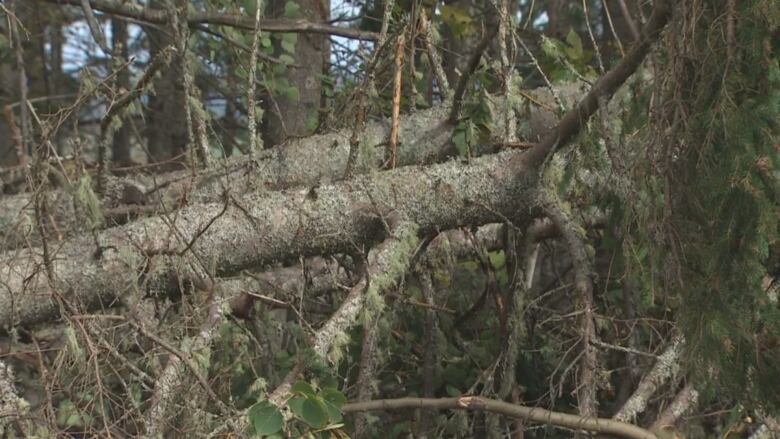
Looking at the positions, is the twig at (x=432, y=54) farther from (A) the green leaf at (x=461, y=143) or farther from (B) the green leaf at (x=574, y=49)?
(B) the green leaf at (x=574, y=49)

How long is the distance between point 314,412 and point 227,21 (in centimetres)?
208

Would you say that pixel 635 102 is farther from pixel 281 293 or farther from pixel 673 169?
pixel 281 293

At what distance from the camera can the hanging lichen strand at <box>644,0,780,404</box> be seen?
2.19m

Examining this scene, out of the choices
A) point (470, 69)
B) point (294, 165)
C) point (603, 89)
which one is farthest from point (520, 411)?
point (294, 165)

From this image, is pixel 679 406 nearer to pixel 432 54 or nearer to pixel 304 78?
pixel 432 54

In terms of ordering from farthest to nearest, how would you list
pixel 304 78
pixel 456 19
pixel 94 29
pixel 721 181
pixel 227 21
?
pixel 304 78 → pixel 456 19 → pixel 227 21 → pixel 94 29 → pixel 721 181

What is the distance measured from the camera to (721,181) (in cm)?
223

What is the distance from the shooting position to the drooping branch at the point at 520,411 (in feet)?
9.51

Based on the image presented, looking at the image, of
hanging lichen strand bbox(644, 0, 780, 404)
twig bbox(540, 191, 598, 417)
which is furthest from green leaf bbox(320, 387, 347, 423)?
hanging lichen strand bbox(644, 0, 780, 404)

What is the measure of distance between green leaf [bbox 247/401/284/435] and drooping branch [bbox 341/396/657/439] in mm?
408

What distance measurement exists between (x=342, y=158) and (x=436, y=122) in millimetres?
392

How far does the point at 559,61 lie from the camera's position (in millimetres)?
4125

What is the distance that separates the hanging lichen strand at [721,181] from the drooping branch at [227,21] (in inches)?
77.8

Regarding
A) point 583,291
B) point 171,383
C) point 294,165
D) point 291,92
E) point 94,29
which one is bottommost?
point 171,383
